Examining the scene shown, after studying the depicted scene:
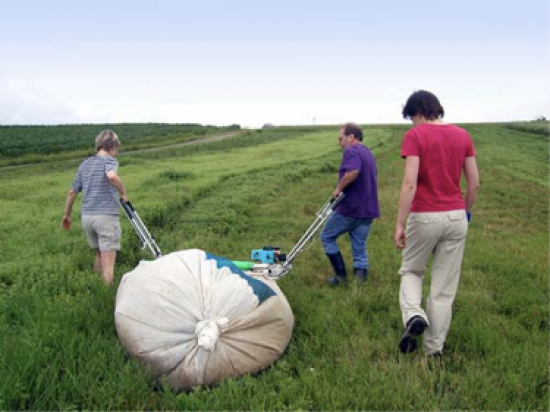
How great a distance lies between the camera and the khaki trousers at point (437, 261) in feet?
14.3

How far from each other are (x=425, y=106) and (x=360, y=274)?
2668mm

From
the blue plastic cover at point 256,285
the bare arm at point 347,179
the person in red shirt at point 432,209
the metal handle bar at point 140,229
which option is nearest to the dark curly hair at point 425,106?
the person in red shirt at point 432,209

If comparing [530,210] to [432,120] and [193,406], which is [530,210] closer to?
[432,120]

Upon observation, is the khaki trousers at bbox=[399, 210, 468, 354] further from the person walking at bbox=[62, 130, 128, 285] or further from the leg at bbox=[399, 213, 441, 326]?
the person walking at bbox=[62, 130, 128, 285]

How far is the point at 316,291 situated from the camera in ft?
19.2

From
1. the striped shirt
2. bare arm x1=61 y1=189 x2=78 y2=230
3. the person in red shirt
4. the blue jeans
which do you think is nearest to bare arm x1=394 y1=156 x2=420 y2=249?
the person in red shirt

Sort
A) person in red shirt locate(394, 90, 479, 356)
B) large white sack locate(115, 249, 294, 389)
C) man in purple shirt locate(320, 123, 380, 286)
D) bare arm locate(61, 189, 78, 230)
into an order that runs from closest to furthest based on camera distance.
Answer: large white sack locate(115, 249, 294, 389) → person in red shirt locate(394, 90, 479, 356) → bare arm locate(61, 189, 78, 230) → man in purple shirt locate(320, 123, 380, 286)

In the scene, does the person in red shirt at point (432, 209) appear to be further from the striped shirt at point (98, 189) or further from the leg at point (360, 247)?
the striped shirt at point (98, 189)

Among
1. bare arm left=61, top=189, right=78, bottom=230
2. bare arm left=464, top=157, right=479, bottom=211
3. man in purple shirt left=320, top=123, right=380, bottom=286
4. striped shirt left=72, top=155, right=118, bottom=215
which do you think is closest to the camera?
bare arm left=464, top=157, right=479, bottom=211

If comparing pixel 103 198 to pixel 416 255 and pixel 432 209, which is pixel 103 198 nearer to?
pixel 416 255

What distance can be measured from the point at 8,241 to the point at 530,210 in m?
10.9

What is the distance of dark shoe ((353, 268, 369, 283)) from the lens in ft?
21.0

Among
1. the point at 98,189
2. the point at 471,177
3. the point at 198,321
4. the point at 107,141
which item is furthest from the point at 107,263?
the point at 471,177

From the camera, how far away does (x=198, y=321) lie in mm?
3859
